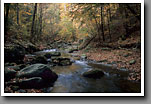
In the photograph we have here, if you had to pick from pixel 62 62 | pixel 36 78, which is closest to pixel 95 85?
pixel 36 78

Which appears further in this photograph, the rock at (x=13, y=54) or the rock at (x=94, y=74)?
the rock at (x=13, y=54)

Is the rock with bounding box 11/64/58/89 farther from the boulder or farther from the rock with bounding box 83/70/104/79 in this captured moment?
the rock with bounding box 83/70/104/79

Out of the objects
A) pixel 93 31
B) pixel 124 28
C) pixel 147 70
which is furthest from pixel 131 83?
pixel 93 31

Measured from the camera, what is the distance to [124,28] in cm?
984

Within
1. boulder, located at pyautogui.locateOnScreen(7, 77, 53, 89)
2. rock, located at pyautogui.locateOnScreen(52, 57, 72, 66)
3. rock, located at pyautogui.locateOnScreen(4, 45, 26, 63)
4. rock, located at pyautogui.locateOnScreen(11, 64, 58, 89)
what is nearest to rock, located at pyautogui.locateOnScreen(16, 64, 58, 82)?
rock, located at pyautogui.locateOnScreen(11, 64, 58, 89)

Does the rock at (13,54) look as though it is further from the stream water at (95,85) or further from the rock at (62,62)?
the stream water at (95,85)

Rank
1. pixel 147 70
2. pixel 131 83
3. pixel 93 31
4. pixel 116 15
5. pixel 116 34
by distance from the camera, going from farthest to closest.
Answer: pixel 93 31 → pixel 116 34 → pixel 116 15 → pixel 131 83 → pixel 147 70

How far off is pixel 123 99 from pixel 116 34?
7908 millimetres

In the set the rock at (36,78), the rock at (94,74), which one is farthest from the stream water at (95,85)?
the rock at (36,78)

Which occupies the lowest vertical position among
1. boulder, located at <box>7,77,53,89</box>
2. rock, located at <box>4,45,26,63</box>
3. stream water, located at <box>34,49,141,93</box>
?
stream water, located at <box>34,49,141,93</box>

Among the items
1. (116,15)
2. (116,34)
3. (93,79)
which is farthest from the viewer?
(116,34)

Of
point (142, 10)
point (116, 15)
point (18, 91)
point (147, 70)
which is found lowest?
point (18, 91)

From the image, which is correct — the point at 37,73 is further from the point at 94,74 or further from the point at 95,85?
the point at 94,74

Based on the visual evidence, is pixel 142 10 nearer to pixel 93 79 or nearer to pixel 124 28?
pixel 93 79
